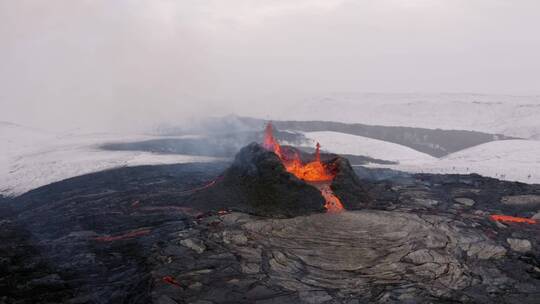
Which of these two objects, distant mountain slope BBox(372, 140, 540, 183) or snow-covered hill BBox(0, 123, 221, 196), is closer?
distant mountain slope BBox(372, 140, 540, 183)

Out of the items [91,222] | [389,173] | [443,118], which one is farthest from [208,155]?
[443,118]

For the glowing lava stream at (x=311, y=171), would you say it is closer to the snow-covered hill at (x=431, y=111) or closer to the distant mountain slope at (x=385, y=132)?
the distant mountain slope at (x=385, y=132)

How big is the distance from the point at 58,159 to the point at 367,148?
79.2ft

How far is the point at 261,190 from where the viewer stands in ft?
54.9

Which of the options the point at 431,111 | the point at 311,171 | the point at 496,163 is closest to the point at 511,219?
the point at 311,171

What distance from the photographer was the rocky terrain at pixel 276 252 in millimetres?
Result: 10234

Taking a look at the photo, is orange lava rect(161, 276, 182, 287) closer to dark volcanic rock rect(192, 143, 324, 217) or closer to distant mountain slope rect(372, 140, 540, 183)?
dark volcanic rock rect(192, 143, 324, 217)

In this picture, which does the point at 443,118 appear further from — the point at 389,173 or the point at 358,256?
the point at 358,256

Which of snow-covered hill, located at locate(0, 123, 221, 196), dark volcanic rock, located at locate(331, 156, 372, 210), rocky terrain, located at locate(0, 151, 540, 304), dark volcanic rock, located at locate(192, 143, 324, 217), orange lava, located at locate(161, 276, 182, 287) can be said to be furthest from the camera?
snow-covered hill, located at locate(0, 123, 221, 196)

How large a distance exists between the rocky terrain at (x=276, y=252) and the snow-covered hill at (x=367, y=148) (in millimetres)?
16351

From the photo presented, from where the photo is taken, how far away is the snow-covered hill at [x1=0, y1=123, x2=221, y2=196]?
27688 mm

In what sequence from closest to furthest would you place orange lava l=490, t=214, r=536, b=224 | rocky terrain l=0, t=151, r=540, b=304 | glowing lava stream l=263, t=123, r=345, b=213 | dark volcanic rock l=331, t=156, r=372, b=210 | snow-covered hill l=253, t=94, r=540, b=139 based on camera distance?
rocky terrain l=0, t=151, r=540, b=304
orange lava l=490, t=214, r=536, b=224
dark volcanic rock l=331, t=156, r=372, b=210
glowing lava stream l=263, t=123, r=345, b=213
snow-covered hill l=253, t=94, r=540, b=139

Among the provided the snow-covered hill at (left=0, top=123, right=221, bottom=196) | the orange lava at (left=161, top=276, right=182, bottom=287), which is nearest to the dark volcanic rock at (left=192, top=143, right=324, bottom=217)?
the orange lava at (left=161, top=276, right=182, bottom=287)

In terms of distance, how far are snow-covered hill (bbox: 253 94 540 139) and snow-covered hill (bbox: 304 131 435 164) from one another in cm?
1469
